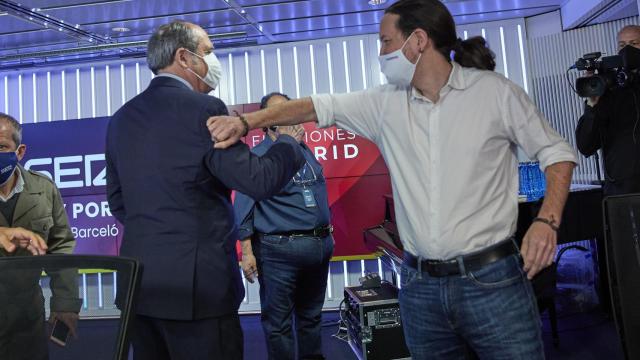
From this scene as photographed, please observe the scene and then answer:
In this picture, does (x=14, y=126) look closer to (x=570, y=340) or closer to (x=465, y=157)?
(x=465, y=157)

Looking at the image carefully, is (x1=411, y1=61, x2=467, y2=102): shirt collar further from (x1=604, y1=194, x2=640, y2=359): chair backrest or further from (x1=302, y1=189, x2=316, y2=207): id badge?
(x1=302, y1=189, x2=316, y2=207): id badge

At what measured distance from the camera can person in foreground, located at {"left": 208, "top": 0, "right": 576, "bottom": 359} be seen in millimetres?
1464

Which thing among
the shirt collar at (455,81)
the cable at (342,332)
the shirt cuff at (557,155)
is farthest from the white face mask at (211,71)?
the cable at (342,332)

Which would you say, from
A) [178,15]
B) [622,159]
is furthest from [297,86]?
[622,159]

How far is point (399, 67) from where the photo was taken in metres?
1.63

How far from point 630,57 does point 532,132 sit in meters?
2.31

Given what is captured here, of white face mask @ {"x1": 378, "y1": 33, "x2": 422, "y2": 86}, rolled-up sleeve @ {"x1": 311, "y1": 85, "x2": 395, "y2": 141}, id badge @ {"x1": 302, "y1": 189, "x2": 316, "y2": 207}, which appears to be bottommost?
id badge @ {"x1": 302, "y1": 189, "x2": 316, "y2": 207}

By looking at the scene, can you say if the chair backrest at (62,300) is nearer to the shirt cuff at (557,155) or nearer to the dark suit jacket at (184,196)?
the dark suit jacket at (184,196)

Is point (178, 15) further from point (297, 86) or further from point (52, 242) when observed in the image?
point (52, 242)

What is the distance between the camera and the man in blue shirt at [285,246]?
10.5 feet

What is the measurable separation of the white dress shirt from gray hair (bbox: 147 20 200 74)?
31.5 inches

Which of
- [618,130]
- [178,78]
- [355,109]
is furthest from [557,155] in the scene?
[618,130]

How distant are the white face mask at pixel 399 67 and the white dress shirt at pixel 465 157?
60 millimetres

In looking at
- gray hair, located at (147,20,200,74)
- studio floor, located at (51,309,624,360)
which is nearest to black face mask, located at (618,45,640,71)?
studio floor, located at (51,309,624,360)
